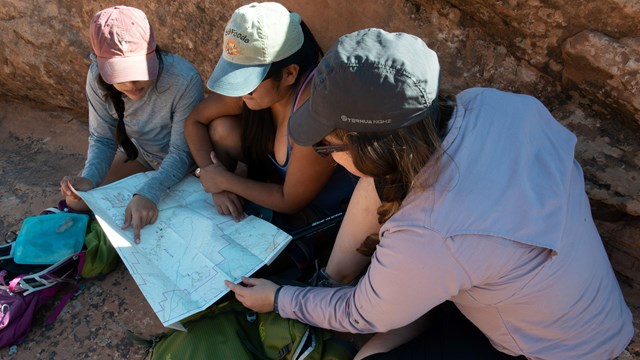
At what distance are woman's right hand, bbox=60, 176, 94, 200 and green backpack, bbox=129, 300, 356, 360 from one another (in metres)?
0.84

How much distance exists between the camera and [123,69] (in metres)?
2.15

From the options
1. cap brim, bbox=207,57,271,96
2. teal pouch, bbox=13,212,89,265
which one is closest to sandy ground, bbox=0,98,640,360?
teal pouch, bbox=13,212,89,265

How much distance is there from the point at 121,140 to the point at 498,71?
183cm

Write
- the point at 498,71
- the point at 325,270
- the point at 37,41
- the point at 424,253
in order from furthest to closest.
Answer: the point at 37,41 < the point at 498,71 < the point at 325,270 < the point at 424,253

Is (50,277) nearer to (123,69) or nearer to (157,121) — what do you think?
(157,121)

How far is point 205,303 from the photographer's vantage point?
6.17 feet

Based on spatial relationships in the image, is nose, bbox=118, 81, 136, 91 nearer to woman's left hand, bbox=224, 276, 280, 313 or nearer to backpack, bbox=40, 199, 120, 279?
backpack, bbox=40, 199, 120, 279

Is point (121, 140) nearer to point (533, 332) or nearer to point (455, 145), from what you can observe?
point (455, 145)

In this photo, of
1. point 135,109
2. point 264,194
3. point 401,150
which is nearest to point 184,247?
point 264,194

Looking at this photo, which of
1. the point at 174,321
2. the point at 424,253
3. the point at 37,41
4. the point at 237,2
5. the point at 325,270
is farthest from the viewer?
the point at 37,41

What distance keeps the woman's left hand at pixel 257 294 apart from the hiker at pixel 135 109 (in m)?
0.58

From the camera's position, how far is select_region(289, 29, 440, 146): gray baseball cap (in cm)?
120

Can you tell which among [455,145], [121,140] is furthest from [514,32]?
[121,140]

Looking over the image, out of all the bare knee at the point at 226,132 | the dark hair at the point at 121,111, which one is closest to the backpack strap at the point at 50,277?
the dark hair at the point at 121,111
